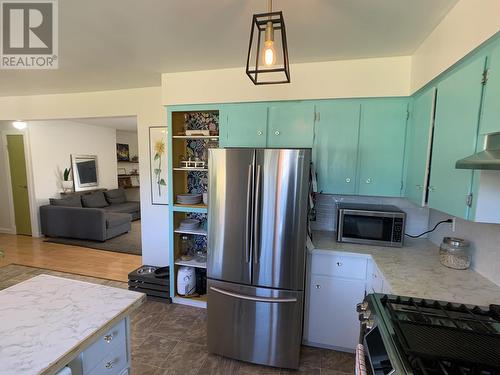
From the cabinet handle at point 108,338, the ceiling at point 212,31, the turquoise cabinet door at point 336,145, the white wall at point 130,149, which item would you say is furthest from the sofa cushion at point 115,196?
the cabinet handle at point 108,338

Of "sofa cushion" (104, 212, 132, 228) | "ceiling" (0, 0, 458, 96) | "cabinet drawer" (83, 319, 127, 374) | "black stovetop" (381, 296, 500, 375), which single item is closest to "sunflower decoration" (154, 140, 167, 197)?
"ceiling" (0, 0, 458, 96)

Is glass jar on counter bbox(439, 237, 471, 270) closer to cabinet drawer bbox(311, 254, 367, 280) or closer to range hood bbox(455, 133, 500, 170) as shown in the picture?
cabinet drawer bbox(311, 254, 367, 280)

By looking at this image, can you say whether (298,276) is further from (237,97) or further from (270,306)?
(237,97)

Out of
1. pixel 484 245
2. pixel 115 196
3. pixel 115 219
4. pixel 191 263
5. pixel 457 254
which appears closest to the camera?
pixel 484 245

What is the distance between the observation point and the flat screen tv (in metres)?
6.14

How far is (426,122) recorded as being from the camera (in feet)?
6.19

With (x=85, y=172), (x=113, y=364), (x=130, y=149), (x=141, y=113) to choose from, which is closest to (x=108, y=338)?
(x=113, y=364)

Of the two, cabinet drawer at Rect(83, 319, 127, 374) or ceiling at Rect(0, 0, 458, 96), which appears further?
ceiling at Rect(0, 0, 458, 96)

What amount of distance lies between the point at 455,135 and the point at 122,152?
27.4 feet

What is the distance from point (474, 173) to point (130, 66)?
2.81m

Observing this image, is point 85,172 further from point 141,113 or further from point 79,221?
point 141,113

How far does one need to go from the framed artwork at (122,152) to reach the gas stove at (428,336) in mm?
8101

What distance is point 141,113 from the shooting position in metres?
3.38

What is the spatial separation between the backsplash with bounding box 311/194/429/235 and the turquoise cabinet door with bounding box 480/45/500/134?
4.61ft
